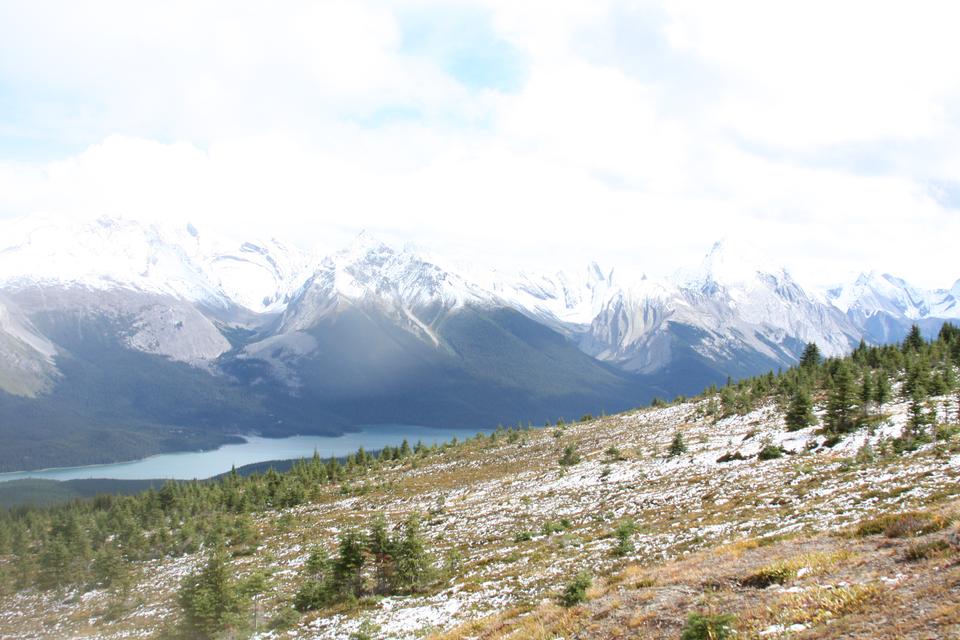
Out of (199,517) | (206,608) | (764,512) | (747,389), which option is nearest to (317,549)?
(206,608)

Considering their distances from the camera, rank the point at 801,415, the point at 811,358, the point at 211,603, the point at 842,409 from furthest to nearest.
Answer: the point at 811,358 < the point at 801,415 < the point at 842,409 < the point at 211,603

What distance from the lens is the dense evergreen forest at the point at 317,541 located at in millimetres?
36344

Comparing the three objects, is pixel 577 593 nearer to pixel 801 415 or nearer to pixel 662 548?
pixel 662 548

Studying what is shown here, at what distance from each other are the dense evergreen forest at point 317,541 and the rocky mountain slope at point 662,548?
1557mm

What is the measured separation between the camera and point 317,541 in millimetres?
59500

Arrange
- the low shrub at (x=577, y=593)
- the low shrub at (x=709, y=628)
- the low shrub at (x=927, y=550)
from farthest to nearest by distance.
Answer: the low shrub at (x=577, y=593)
the low shrub at (x=927, y=550)
the low shrub at (x=709, y=628)

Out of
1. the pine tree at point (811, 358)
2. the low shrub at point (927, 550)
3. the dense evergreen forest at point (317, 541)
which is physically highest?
the pine tree at point (811, 358)

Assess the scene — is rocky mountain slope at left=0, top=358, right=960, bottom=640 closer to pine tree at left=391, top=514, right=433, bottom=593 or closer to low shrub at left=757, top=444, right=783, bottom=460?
Answer: low shrub at left=757, top=444, right=783, bottom=460

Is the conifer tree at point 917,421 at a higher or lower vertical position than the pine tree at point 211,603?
higher

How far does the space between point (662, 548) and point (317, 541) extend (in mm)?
41533

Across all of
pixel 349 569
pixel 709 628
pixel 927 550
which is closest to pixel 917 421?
pixel 927 550

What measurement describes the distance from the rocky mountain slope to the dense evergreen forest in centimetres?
156

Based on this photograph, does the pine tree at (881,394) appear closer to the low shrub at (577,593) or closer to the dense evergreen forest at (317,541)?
the dense evergreen forest at (317,541)

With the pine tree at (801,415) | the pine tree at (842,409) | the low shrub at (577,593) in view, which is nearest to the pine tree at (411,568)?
the low shrub at (577,593)
